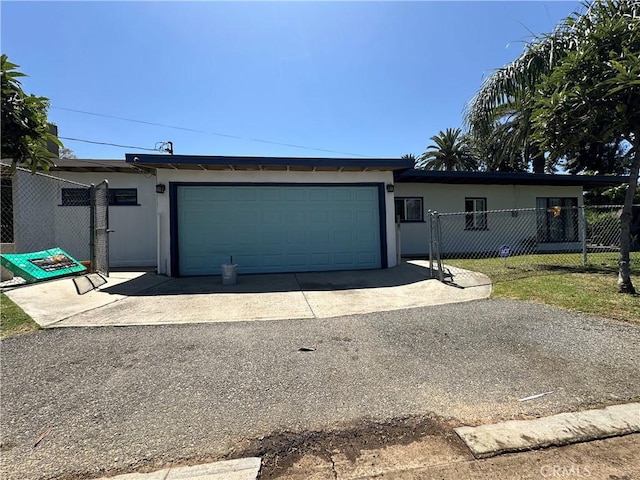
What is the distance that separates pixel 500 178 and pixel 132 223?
13677 mm

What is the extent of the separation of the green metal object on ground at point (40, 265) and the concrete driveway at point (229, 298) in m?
0.33

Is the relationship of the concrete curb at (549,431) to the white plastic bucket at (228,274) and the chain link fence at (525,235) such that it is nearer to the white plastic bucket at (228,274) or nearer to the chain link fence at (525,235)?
the white plastic bucket at (228,274)

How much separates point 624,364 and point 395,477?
115 inches

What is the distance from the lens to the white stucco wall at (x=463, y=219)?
1357 cm

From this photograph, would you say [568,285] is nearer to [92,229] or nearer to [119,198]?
[92,229]

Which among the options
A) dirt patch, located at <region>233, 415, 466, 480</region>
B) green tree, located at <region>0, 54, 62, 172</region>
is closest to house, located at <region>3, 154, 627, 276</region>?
green tree, located at <region>0, 54, 62, 172</region>

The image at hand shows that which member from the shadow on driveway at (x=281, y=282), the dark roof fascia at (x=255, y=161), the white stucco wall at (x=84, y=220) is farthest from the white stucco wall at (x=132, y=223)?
the dark roof fascia at (x=255, y=161)

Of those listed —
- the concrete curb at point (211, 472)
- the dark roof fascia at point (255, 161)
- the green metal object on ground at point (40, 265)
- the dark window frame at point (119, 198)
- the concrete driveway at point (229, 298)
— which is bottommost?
the concrete curb at point (211, 472)

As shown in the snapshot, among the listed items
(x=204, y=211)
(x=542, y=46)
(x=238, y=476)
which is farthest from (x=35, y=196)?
(x=542, y=46)

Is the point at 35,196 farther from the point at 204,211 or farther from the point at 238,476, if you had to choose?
the point at 238,476

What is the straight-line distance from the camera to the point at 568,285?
6.85 m

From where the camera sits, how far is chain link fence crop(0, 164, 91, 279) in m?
9.70

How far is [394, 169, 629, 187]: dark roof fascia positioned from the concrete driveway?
4.95 meters

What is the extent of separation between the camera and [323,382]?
3.15 metres
